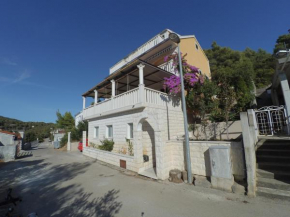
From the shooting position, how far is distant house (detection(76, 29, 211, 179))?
264 inches

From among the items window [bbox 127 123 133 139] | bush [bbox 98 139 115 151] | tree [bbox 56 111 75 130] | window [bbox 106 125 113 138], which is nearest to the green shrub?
window [bbox 127 123 133 139]

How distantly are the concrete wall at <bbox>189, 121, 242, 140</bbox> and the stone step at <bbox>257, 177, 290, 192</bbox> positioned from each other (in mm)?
4386

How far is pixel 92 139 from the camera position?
13039 millimetres

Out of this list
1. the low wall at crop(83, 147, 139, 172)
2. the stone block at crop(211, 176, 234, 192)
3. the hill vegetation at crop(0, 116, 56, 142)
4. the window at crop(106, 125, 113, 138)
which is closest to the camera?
the stone block at crop(211, 176, 234, 192)

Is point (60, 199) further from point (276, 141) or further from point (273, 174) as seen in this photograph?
point (276, 141)

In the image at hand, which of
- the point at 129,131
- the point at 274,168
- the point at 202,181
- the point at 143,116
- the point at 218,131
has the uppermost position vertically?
the point at 143,116

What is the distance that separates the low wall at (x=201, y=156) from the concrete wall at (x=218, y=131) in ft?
9.67

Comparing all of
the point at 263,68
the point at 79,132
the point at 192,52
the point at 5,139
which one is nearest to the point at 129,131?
the point at 192,52

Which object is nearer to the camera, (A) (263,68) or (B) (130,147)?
(B) (130,147)

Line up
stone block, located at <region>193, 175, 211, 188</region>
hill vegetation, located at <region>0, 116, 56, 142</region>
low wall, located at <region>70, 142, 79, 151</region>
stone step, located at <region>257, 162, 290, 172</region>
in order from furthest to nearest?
hill vegetation, located at <region>0, 116, 56, 142</region>, low wall, located at <region>70, 142, 79, 151</region>, stone block, located at <region>193, 175, 211, 188</region>, stone step, located at <region>257, 162, 290, 172</region>

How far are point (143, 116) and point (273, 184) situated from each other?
5.26 m

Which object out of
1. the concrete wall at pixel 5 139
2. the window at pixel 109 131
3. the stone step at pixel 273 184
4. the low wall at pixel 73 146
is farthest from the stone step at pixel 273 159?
the concrete wall at pixel 5 139

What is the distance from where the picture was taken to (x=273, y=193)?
4.00 metres

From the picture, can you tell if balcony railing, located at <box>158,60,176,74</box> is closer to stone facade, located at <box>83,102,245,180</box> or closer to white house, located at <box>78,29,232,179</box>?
white house, located at <box>78,29,232,179</box>
